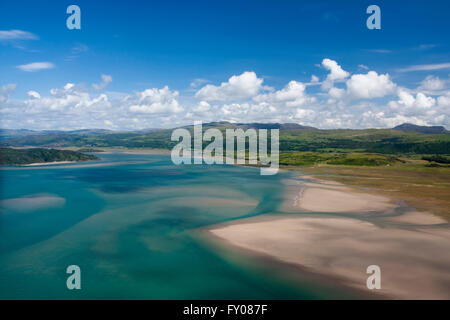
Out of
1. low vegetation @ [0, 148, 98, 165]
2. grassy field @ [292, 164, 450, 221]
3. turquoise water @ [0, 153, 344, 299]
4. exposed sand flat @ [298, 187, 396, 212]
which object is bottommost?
turquoise water @ [0, 153, 344, 299]

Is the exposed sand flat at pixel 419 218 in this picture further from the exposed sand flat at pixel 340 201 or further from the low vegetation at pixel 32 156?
the low vegetation at pixel 32 156

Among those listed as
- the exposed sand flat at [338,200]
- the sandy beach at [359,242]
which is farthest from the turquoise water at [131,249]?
the exposed sand flat at [338,200]

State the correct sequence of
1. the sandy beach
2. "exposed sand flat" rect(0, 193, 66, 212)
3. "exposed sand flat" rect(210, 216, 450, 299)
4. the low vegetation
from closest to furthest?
"exposed sand flat" rect(210, 216, 450, 299) → the sandy beach → "exposed sand flat" rect(0, 193, 66, 212) → the low vegetation

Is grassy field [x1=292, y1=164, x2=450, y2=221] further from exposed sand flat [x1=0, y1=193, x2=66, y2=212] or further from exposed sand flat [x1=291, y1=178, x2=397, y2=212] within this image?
exposed sand flat [x1=0, y1=193, x2=66, y2=212]

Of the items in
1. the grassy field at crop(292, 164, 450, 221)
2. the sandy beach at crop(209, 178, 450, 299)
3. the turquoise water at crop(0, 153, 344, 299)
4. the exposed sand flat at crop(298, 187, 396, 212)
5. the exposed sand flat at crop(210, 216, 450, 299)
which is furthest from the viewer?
the grassy field at crop(292, 164, 450, 221)

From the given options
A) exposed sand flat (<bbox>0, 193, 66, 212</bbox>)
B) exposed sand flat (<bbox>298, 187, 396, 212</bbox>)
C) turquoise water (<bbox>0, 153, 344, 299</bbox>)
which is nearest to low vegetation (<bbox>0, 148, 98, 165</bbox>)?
turquoise water (<bbox>0, 153, 344, 299</bbox>)

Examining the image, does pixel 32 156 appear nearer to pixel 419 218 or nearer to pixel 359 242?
pixel 359 242
